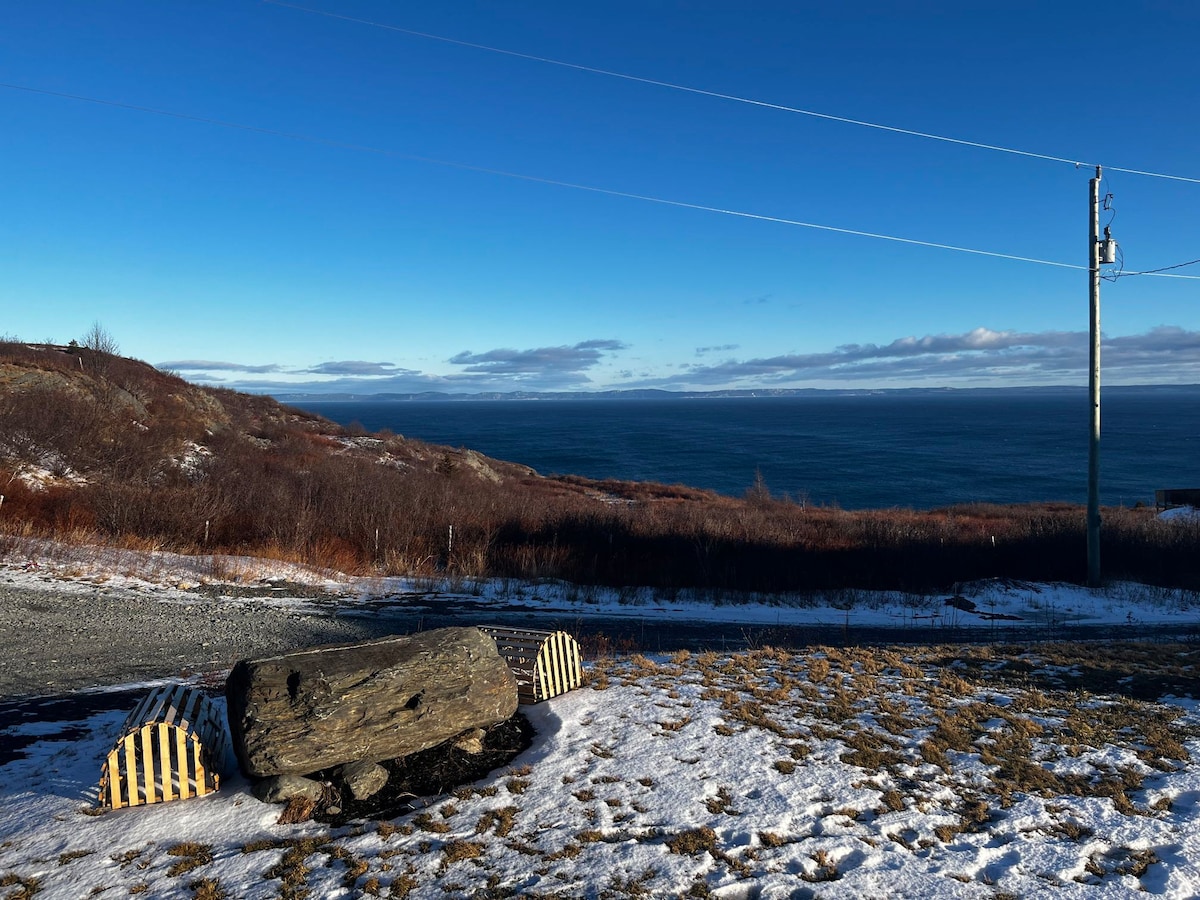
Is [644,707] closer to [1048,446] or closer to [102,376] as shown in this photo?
[102,376]

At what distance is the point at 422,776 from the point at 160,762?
233 cm

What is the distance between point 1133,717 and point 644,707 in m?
5.74

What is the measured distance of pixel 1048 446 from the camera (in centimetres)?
10494

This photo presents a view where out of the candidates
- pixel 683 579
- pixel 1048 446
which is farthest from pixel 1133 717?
pixel 1048 446

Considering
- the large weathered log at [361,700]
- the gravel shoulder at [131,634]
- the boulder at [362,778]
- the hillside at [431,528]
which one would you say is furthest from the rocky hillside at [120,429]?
the boulder at [362,778]

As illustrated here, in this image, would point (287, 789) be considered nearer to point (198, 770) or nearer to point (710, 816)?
point (198, 770)

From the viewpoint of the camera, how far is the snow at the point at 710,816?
17.3 feet

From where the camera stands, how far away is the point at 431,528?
24312 millimetres

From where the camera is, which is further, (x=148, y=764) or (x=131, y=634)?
(x=131, y=634)

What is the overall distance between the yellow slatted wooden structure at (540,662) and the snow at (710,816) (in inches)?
9.8

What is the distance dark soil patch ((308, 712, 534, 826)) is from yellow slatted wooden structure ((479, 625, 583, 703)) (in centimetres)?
101

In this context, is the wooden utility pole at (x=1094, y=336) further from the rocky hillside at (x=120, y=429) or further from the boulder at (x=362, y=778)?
the rocky hillside at (x=120, y=429)

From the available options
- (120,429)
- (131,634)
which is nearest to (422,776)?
(131,634)

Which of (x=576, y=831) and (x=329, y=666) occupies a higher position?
(x=329, y=666)
